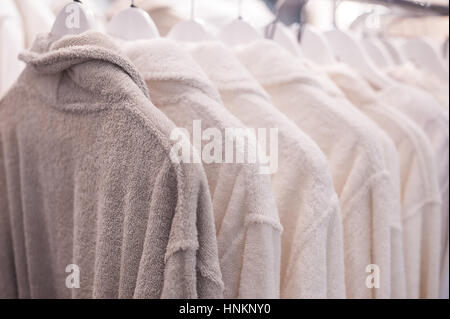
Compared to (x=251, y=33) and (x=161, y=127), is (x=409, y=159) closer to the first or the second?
(x=251, y=33)

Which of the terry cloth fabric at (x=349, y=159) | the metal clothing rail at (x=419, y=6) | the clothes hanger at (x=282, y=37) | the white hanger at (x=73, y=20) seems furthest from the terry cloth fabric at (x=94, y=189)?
the metal clothing rail at (x=419, y=6)

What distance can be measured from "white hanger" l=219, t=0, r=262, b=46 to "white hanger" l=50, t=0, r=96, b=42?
10.8 inches

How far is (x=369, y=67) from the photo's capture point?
831 mm

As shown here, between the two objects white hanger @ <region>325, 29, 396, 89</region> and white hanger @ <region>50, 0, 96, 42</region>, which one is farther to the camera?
white hanger @ <region>325, 29, 396, 89</region>

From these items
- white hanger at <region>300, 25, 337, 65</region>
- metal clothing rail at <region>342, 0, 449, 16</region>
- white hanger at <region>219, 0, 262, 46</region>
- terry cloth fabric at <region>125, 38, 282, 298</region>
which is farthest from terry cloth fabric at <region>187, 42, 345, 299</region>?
metal clothing rail at <region>342, 0, 449, 16</region>

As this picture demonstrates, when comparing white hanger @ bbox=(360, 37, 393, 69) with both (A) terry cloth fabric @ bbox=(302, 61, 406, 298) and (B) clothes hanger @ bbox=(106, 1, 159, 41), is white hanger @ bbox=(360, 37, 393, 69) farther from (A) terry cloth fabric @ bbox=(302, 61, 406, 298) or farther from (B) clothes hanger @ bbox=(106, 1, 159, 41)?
(B) clothes hanger @ bbox=(106, 1, 159, 41)

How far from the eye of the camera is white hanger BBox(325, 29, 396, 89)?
828 mm

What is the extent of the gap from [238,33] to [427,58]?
51cm

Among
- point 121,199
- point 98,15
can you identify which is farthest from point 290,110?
point 98,15

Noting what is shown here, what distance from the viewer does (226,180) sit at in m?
0.45

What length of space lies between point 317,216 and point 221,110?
17 centimetres

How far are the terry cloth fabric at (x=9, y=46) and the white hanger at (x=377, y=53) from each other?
2.31 feet

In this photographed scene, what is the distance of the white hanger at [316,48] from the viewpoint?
0.80 metres
